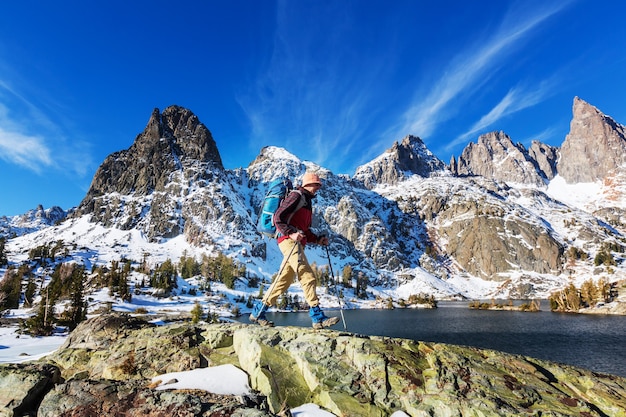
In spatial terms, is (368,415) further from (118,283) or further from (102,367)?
(118,283)

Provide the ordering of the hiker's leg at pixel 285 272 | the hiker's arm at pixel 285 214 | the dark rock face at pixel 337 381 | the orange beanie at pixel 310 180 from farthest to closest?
the orange beanie at pixel 310 180 < the hiker's leg at pixel 285 272 < the hiker's arm at pixel 285 214 < the dark rock face at pixel 337 381

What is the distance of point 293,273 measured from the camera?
29.5 ft

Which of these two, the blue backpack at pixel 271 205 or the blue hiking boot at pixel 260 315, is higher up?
the blue backpack at pixel 271 205

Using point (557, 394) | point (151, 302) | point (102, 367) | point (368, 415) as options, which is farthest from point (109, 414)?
point (151, 302)

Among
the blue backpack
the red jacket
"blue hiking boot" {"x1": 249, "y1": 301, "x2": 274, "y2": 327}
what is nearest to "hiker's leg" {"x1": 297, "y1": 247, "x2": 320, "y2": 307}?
the red jacket

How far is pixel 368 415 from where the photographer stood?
583 centimetres

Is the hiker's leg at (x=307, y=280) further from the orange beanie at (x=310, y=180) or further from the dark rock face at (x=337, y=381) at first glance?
the orange beanie at (x=310, y=180)

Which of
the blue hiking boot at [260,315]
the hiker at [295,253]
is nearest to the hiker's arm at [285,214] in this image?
the hiker at [295,253]

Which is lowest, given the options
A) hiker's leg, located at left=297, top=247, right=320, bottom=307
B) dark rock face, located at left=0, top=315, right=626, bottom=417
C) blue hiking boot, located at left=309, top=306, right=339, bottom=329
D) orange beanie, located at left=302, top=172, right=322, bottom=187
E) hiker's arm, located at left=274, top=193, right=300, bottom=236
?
dark rock face, located at left=0, top=315, right=626, bottom=417

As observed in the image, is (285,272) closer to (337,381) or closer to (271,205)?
(271,205)

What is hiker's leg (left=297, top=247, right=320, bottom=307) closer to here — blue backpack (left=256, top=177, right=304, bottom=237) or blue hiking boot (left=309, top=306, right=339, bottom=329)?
blue hiking boot (left=309, top=306, right=339, bottom=329)

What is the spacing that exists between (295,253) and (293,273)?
658mm

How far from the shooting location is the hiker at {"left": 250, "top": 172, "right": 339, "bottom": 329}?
8.66m

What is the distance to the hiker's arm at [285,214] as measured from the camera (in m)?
8.62
